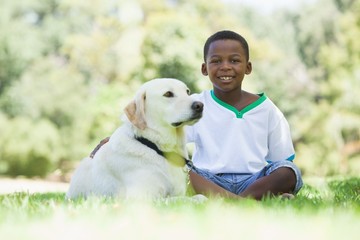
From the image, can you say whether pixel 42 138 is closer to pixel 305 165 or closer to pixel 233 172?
pixel 305 165

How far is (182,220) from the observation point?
2654mm

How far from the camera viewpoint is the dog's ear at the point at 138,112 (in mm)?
3920

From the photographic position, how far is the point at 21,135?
21.6 m

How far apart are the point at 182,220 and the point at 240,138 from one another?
6.81 ft

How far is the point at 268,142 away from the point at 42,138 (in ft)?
59.0

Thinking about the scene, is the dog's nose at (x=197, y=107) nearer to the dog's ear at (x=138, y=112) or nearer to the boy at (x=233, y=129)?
the dog's ear at (x=138, y=112)

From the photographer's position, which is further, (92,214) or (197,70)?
(197,70)

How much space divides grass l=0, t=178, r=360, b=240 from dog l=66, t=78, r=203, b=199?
1.77 ft

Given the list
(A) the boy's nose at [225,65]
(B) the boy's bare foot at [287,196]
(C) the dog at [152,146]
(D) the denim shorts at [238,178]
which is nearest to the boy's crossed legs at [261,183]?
(D) the denim shorts at [238,178]

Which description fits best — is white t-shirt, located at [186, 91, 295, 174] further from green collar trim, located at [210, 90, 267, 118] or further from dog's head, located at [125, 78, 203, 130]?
dog's head, located at [125, 78, 203, 130]

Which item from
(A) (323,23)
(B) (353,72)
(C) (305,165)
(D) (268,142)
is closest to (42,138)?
(C) (305,165)

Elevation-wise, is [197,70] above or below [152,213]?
above

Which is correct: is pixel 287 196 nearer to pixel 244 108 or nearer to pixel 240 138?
pixel 240 138

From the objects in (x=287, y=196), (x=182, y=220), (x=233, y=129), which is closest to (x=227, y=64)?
(x=233, y=129)
